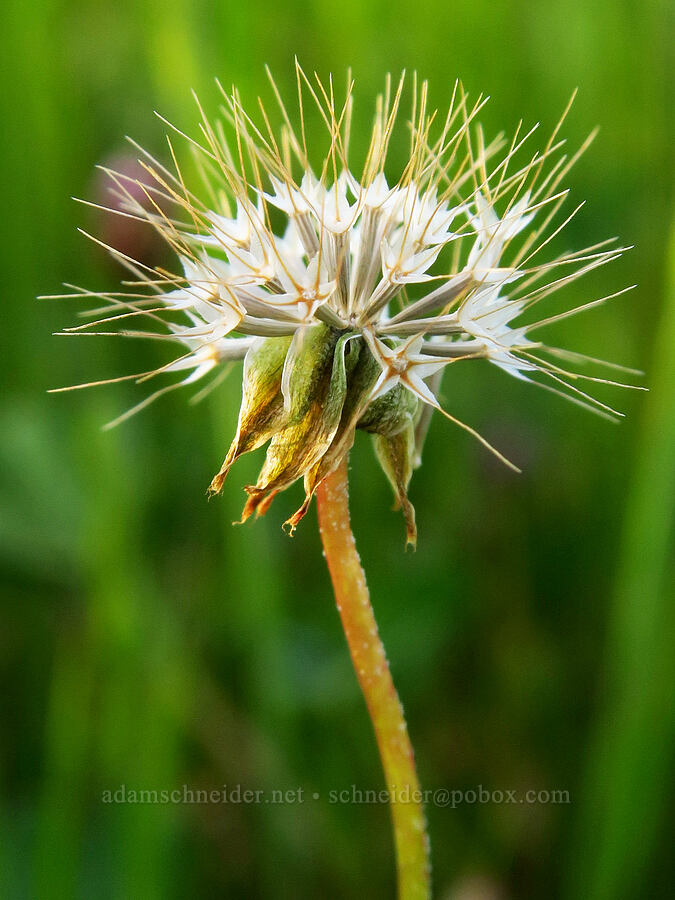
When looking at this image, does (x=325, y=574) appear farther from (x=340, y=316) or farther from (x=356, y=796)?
(x=340, y=316)

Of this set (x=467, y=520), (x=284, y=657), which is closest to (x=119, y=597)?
(x=284, y=657)

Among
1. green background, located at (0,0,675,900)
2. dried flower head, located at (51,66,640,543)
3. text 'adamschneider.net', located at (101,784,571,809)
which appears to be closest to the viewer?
dried flower head, located at (51,66,640,543)

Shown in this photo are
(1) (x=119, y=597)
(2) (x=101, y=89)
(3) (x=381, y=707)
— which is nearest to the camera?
(3) (x=381, y=707)

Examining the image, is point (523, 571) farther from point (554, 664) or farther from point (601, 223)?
point (601, 223)

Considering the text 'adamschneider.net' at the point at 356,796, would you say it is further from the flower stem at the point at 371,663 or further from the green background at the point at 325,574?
the flower stem at the point at 371,663

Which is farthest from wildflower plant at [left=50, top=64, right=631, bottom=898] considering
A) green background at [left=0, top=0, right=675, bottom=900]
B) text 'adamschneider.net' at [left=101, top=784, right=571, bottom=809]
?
text 'adamschneider.net' at [left=101, top=784, right=571, bottom=809]

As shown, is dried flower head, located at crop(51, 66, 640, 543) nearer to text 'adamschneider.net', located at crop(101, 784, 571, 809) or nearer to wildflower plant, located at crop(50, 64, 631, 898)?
wildflower plant, located at crop(50, 64, 631, 898)
